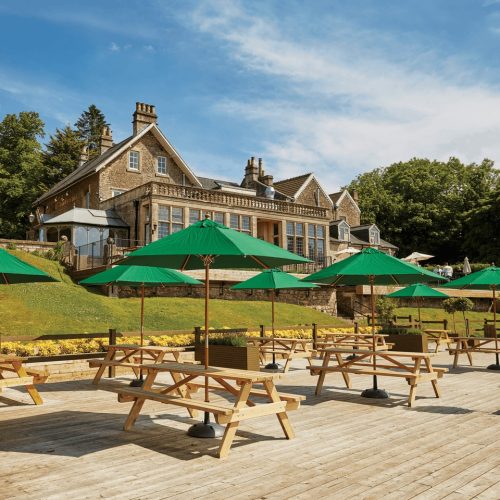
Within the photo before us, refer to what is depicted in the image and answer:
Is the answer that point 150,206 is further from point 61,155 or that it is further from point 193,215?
point 61,155

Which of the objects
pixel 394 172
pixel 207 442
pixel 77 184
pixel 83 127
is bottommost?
pixel 207 442

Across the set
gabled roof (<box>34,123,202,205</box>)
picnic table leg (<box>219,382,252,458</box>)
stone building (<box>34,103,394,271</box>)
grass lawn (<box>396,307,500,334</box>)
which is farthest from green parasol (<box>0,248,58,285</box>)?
grass lawn (<box>396,307,500,334</box>)

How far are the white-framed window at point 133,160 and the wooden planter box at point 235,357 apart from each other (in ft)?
87.1

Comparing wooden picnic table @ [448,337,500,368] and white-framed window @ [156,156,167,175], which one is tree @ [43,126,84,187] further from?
wooden picnic table @ [448,337,500,368]

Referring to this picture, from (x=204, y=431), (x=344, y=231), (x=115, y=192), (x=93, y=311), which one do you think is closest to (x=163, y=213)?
(x=115, y=192)

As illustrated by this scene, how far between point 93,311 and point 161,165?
19.7 meters

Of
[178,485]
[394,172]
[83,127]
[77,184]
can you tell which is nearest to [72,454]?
[178,485]

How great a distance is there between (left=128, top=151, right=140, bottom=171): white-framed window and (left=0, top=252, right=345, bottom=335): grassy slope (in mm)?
12132

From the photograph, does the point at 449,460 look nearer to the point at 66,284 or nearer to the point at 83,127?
the point at 66,284

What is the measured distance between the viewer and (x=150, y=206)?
29.7 m

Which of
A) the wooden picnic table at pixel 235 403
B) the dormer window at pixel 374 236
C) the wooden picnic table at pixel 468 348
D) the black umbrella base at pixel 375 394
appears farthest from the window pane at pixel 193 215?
the dormer window at pixel 374 236

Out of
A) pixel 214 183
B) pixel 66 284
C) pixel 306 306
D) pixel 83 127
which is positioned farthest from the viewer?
pixel 83 127

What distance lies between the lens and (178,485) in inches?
189

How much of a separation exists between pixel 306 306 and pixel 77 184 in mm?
20463
